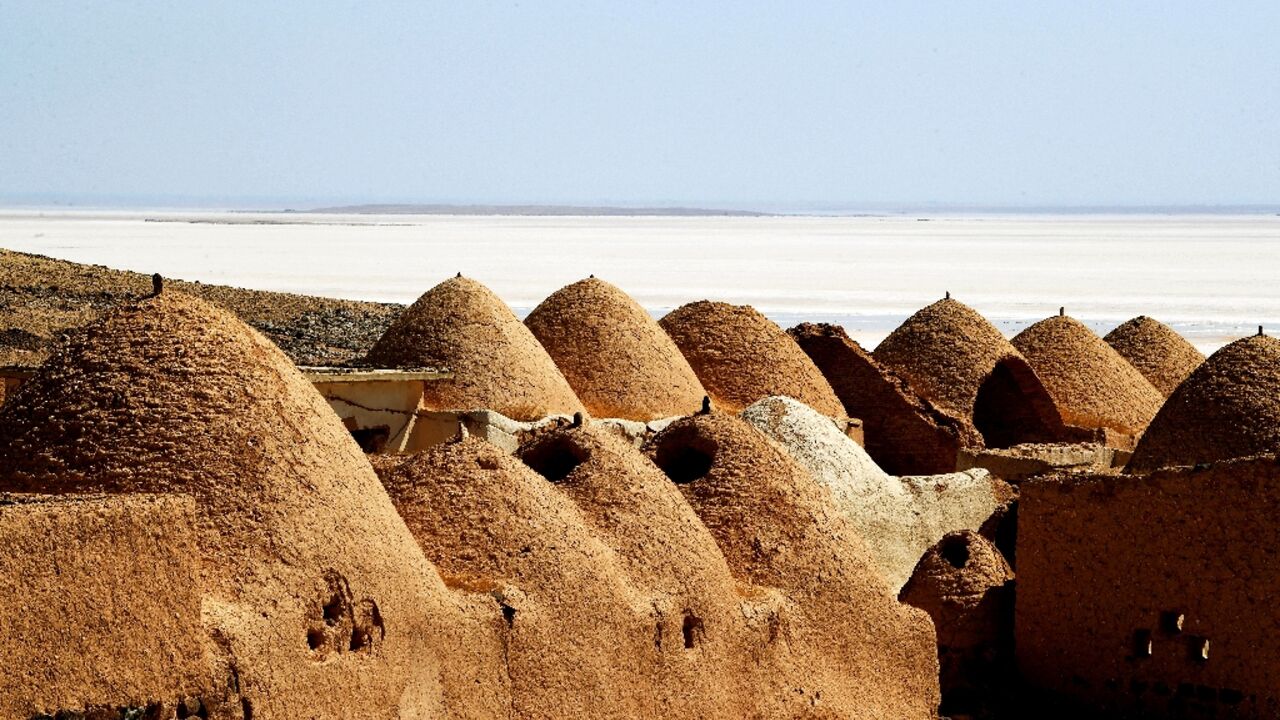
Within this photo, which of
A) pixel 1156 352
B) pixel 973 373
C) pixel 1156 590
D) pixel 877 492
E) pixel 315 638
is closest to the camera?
pixel 315 638

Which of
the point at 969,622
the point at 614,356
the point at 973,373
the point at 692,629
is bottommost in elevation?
the point at 969,622

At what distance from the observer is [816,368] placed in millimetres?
15930

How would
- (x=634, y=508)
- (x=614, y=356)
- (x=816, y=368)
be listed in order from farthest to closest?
(x=816, y=368) → (x=614, y=356) → (x=634, y=508)

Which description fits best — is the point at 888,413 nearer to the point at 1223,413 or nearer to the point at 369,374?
the point at 1223,413

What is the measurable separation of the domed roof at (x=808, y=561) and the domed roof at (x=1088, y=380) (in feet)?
25.1

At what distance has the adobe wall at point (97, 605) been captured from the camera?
596 cm

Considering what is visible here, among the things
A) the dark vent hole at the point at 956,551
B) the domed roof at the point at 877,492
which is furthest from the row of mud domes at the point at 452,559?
the domed roof at the point at 877,492

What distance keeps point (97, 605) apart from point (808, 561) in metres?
4.38

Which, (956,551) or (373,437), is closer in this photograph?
(956,551)

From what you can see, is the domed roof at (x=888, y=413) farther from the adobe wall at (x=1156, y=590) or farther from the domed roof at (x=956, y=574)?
the adobe wall at (x=1156, y=590)

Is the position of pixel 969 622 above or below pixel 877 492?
below

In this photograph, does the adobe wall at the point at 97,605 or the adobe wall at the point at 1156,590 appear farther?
the adobe wall at the point at 1156,590

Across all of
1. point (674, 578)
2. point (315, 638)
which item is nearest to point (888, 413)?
point (674, 578)

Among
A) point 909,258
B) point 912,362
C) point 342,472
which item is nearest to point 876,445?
point 912,362
